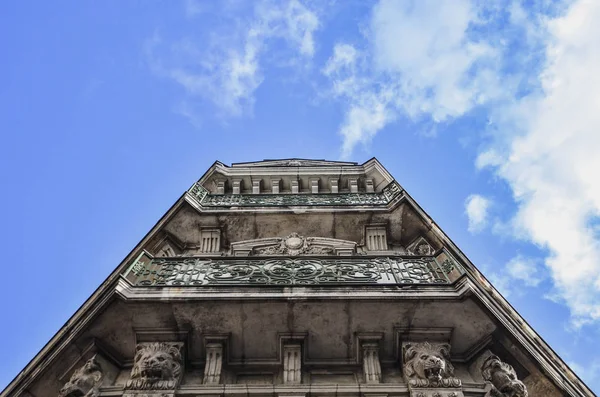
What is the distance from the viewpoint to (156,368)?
734cm

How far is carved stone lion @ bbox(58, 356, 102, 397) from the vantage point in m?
7.37

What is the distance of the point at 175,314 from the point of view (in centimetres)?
800

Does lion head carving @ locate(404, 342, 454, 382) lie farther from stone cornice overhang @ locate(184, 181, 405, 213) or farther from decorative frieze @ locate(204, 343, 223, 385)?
stone cornice overhang @ locate(184, 181, 405, 213)

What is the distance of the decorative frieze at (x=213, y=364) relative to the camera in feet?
24.8

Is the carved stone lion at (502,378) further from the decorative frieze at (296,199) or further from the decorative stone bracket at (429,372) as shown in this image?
the decorative frieze at (296,199)

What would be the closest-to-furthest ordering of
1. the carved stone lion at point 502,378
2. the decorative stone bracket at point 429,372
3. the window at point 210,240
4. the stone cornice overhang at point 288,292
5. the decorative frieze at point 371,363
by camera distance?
the decorative stone bracket at point 429,372
the carved stone lion at point 502,378
the decorative frieze at point 371,363
the stone cornice overhang at point 288,292
the window at point 210,240

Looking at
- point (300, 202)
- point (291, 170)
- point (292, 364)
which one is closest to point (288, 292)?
point (292, 364)

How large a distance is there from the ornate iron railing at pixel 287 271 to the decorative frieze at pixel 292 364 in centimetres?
94

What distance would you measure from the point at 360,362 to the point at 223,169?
28.7 feet

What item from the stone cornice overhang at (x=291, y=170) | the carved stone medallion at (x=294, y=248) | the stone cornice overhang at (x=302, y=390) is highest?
the stone cornice overhang at (x=291, y=170)

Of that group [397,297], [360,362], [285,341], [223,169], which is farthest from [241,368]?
[223,169]

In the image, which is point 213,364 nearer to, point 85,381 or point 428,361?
point 85,381

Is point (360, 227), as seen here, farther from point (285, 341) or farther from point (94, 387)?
point (94, 387)

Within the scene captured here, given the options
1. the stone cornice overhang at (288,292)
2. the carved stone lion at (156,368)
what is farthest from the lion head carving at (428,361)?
the carved stone lion at (156,368)
